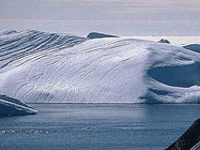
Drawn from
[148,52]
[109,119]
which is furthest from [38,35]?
[109,119]

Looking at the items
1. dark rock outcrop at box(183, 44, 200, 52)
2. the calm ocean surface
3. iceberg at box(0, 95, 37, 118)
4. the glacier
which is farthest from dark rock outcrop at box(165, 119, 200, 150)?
dark rock outcrop at box(183, 44, 200, 52)

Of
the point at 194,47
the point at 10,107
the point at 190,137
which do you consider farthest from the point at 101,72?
the point at 190,137

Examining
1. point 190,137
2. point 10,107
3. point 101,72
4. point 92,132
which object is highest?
point 190,137

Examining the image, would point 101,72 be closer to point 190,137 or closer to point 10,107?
point 10,107

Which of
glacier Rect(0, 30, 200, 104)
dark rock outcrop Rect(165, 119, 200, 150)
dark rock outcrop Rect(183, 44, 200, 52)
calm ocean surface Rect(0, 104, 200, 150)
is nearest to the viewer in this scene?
dark rock outcrop Rect(165, 119, 200, 150)

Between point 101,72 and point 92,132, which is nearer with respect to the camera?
point 92,132

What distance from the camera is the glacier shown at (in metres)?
108

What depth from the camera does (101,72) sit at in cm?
11631

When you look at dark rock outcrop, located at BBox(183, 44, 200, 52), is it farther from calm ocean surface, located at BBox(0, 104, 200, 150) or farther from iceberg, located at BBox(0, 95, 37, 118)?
iceberg, located at BBox(0, 95, 37, 118)

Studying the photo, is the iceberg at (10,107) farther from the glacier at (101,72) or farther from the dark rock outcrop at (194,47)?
the dark rock outcrop at (194,47)

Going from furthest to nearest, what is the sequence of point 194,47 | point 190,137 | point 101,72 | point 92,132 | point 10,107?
point 194,47
point 101,72
point 10,107
point 92,132
point 190,137

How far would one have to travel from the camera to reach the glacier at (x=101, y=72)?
10762cm

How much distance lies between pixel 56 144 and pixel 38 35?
10237cm

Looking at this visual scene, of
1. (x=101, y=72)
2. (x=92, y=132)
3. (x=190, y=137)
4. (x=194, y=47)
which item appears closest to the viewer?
(x=190, y=137)
